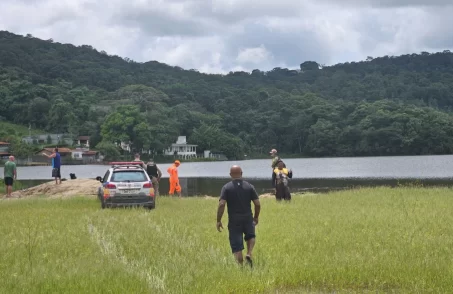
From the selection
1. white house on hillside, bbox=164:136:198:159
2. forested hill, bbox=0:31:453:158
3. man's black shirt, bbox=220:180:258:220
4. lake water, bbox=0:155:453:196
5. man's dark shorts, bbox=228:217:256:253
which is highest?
forested hill, bbox=0:31:453:158

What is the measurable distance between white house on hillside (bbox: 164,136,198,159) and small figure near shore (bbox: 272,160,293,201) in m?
105

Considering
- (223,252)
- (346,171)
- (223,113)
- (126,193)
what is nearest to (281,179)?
(126,193)

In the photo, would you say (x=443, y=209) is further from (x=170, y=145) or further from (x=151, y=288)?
(x=170, y=145)

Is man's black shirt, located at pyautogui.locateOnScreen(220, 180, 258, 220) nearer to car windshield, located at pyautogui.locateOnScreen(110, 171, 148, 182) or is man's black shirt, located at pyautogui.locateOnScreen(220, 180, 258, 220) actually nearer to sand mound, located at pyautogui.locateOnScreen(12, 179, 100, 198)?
car windshield, located at pyautogui.locateOnScreen(110, 171, 148, 182)

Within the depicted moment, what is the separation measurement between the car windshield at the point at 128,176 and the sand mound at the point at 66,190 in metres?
8.19

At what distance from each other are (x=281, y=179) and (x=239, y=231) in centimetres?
1310

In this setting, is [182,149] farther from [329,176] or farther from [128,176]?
[128,176]

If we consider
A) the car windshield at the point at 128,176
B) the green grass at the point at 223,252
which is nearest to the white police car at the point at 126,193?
the car windshield at the point at 128,176

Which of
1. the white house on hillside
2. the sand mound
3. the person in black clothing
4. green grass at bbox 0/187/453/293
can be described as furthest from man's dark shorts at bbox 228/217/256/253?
the white house on hillside

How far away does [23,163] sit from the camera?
11325 centimetres

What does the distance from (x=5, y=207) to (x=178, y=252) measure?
13.5m

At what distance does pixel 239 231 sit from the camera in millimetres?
10734

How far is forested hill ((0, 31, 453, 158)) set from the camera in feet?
387

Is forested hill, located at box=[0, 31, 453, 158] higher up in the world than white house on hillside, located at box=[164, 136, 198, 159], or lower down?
higher up
